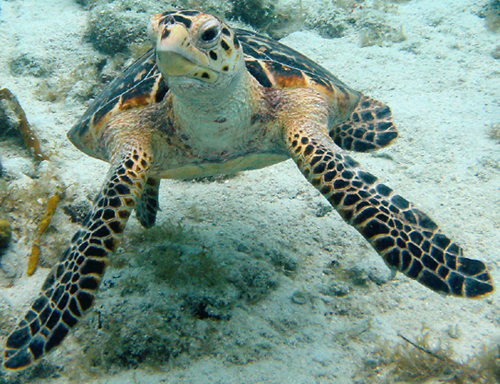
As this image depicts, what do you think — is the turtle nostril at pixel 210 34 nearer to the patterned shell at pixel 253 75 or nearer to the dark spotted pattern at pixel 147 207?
the patterned shell at pixel 253 75

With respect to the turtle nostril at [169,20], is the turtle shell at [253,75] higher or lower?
lower

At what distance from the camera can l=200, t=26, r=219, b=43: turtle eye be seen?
1.92 m

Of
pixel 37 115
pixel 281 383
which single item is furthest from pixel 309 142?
pixel 37 115

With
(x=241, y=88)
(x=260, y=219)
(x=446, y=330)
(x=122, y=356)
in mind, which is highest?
(x=241, y=88)

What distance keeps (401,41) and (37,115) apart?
6.77 meters

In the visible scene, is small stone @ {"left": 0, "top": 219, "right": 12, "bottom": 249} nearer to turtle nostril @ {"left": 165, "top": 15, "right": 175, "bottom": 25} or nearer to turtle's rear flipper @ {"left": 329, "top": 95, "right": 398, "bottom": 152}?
turtle nostril @ {"left": 165, "top": 15, "right": 175, "bottom": 25}

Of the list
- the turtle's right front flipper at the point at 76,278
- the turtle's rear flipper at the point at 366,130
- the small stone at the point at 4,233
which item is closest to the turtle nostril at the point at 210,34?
the turtle's right front flipper at the point at 76,278

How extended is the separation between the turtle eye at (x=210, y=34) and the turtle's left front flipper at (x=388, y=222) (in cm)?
104

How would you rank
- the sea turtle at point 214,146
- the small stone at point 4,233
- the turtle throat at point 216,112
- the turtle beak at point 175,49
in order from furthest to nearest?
1. the small stone at point 4,233
2. the turtle throat at point 216,112
3. the sea turtle at point 214,146
4. the turtle beak at point 175,49

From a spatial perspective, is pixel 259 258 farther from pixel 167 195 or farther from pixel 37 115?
pixel 37 115

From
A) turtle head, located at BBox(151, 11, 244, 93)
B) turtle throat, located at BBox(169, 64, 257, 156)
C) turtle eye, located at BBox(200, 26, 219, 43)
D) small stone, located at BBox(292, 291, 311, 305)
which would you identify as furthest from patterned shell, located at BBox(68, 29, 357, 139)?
small stone, located at BBox(292, 291, 311, 305)

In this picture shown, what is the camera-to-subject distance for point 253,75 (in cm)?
290

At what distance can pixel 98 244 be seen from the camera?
7.16ft

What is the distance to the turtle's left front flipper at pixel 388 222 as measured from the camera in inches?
76.1
